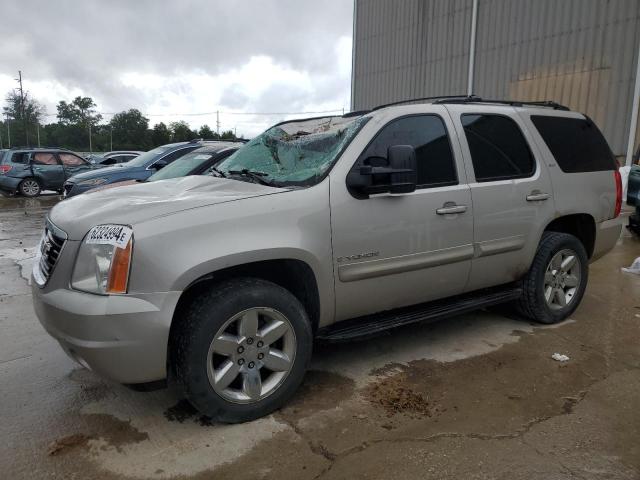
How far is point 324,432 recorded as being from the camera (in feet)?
9.10

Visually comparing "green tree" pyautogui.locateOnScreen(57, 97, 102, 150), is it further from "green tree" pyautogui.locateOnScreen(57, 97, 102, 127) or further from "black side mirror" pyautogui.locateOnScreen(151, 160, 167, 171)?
"black side mirror" pyautogui.locateOnScreen(151, 160, 167, 171)

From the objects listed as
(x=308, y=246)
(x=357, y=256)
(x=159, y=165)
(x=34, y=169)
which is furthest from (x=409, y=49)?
(x=308, y=246)

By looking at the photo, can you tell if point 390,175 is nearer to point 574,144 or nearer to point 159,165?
point 574,144

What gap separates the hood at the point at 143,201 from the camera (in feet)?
8.68

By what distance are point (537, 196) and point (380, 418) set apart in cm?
223

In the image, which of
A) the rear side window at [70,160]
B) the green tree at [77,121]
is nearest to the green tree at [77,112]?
the green tree at [77,121]

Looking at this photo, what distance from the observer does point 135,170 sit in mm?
9422

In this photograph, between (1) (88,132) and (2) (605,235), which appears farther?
(1) (88,132)

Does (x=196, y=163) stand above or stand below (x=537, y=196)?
above

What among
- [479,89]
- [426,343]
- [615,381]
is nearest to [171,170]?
[426,343]

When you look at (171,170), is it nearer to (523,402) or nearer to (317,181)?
(317,181)

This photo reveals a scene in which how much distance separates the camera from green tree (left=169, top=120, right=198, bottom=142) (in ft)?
247

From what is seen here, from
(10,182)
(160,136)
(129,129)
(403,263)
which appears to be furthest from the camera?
(129,129)

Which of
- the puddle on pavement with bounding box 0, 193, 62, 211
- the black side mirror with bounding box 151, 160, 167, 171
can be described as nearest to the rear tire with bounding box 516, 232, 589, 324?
the black side mirror with bounding box 151, 160, 167, 171
